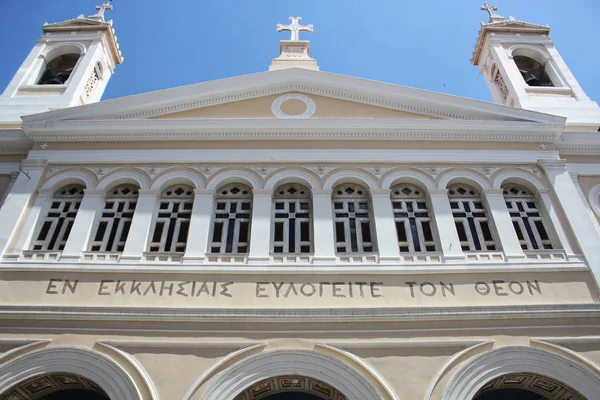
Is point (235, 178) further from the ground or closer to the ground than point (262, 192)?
further from the ground

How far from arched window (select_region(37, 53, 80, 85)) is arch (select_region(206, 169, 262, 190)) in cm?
801

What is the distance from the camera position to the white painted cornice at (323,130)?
1271cm

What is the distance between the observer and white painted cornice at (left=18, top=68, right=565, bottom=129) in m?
13.1

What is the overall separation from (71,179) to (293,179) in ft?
15.3

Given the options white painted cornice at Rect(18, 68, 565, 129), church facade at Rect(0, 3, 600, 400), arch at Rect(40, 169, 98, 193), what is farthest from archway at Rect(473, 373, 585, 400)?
arch at Rect(40, 169, 98, 193)

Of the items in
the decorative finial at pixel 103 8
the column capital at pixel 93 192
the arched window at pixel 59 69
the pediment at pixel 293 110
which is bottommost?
the column capital at pixel 93 192

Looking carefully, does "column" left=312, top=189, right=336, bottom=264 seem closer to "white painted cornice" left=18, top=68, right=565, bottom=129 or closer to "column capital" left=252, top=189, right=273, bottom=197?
"column capital" left=252, top=189, right=273, bottom=197

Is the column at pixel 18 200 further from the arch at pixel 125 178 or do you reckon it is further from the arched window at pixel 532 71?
the arched window at pixel 532 71

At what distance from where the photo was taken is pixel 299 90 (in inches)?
544

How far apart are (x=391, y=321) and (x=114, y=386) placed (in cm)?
454

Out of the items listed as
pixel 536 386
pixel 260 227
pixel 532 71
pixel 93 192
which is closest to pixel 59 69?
pixel 93 192

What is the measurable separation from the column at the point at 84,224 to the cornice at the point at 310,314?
135 centimetres

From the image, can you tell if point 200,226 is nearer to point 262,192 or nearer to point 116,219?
point 262,192

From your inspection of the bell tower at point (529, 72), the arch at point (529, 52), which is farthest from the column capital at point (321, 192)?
the arch at point (529, 52)
